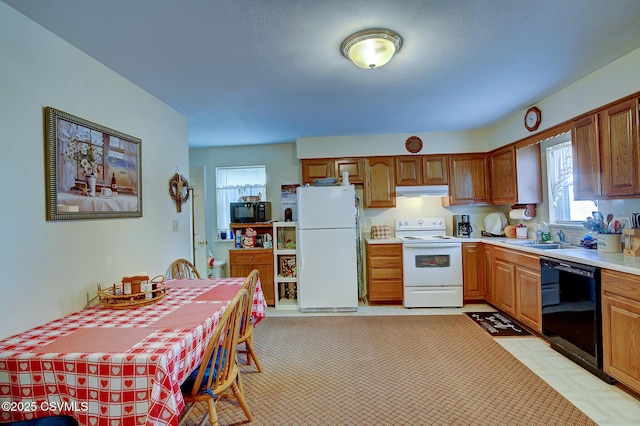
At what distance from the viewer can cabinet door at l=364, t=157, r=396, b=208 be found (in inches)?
175

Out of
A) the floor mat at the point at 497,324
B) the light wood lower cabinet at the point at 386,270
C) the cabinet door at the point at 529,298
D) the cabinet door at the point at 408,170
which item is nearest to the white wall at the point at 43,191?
the light wood lower cabinet at the point at 386,270

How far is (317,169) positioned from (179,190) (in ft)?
6.58

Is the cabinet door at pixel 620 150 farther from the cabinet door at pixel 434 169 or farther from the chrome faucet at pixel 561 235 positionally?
the cabinet door at pixel 434 169

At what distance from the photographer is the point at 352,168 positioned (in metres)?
4.48

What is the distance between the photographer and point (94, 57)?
2.12 m

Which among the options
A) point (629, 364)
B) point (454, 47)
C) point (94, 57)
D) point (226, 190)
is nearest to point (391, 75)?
point (454, 47)

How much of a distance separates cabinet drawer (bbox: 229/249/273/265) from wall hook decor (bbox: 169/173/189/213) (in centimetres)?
119

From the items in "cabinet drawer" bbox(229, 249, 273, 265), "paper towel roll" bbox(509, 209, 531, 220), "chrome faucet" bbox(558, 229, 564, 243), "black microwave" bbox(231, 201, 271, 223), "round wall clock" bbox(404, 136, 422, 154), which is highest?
"round wall clock" bbox(404, 136, 422, 154)

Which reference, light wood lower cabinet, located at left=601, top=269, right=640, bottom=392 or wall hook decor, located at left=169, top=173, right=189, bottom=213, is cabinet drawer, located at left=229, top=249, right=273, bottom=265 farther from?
light wood lower cabinet, located at left=601, top=269, right=640, bottom=392

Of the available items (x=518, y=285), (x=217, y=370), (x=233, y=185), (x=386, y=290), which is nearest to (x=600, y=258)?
(x=518, y=285)

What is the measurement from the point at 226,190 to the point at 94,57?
2915 mm

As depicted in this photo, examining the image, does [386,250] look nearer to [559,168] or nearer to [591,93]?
[559,168]

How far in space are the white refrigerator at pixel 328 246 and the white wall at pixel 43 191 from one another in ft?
6.26

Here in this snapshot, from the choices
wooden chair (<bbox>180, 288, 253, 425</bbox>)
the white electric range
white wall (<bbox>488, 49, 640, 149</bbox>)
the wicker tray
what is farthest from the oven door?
the wicker tray
